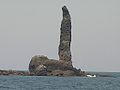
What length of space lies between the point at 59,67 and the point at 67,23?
2371 cm

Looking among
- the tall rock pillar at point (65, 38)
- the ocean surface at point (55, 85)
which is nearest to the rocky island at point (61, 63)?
the tall rock pillar at point (65, 38)

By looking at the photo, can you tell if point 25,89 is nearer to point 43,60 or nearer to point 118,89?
point 118,89

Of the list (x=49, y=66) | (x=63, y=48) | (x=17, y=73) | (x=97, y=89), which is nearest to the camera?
(x=97, y=89)

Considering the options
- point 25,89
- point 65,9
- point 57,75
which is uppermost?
point 65,9

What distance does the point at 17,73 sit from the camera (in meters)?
198

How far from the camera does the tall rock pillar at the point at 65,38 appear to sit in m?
182

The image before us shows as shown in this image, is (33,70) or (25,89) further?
(33,70)

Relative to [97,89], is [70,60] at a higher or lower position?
higher

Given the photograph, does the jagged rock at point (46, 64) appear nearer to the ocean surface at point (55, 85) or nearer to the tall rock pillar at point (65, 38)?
the tall rock pillar at point (65, 38)

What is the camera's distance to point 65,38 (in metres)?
187

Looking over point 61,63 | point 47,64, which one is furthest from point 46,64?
point 61,63

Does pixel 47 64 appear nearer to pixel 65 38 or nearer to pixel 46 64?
pixel 46 64

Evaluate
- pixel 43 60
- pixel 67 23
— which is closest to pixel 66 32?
pixel 67 23

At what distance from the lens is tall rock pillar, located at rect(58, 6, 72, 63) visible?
181875mm
